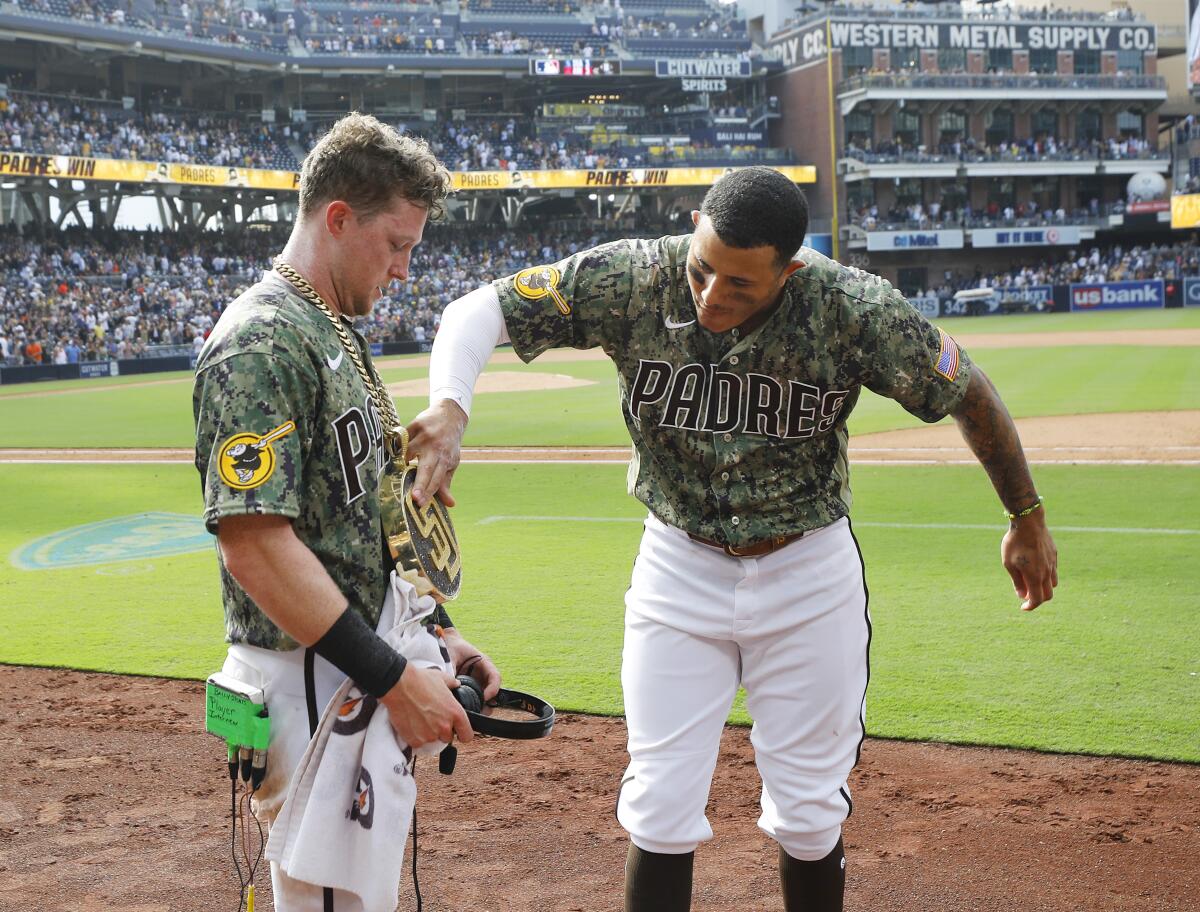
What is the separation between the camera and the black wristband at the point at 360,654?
2.45m

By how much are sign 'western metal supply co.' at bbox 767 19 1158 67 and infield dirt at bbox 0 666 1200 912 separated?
194 ft

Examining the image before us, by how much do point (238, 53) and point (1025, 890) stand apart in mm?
51372

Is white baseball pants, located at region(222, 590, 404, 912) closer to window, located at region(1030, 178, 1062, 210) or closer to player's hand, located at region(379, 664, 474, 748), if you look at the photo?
player's hand, located at region(379, 664, 474, 748)

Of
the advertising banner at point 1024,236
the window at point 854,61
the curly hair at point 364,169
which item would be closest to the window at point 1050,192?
the advertising banner at point 1024,236

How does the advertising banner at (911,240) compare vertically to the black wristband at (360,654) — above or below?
below

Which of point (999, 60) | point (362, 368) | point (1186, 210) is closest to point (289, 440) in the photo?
point (362, 368)

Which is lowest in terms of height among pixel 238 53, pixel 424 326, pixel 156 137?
pixel 424 326

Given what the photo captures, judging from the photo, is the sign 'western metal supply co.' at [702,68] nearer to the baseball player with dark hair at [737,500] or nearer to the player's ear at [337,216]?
the baseball player with dark hair at [737,500]

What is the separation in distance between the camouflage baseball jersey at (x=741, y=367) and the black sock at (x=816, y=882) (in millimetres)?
942

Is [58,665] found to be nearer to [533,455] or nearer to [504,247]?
[533,455]

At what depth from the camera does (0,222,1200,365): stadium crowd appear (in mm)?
35844

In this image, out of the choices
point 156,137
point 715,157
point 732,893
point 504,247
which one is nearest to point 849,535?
point 732,893

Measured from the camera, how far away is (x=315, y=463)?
2.57 m

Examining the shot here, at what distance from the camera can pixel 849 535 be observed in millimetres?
3393
